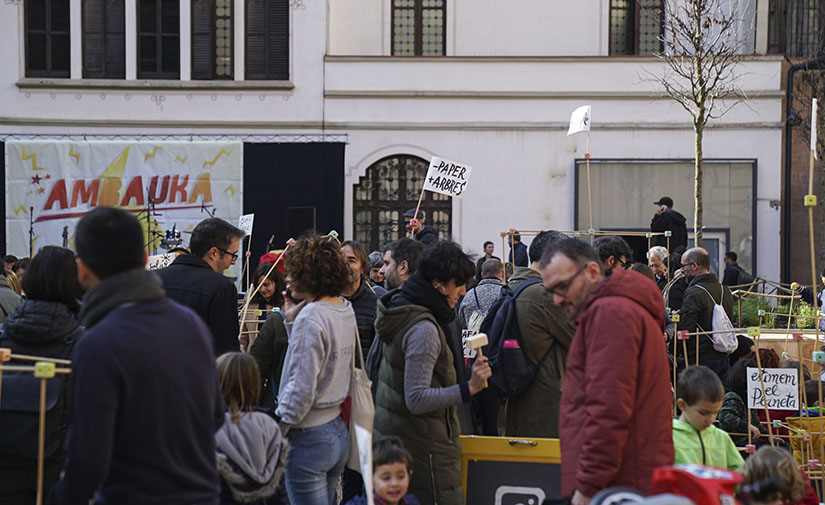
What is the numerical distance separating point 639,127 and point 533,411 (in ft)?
48.6

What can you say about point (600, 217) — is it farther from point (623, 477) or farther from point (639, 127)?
point (623, 477)

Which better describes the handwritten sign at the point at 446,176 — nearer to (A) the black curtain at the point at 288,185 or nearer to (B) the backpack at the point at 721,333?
(B) the backpack at the point at 721,333

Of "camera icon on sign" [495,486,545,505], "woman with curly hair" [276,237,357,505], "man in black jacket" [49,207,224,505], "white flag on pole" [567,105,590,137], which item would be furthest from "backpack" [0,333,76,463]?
"white flag on pole" [567,105,590,137]

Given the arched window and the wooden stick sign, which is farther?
the arched window

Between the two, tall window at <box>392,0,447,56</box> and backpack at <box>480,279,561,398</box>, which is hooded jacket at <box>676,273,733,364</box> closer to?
backpack at <box>480,279,561,398</box>

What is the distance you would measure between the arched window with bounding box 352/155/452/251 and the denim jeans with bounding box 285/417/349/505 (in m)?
15.3

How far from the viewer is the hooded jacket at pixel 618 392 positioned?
11.7ft

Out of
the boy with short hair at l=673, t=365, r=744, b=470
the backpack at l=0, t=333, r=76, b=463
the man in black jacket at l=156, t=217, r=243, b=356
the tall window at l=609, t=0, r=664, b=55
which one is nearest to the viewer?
the backpack at l=0, t=333, r=76, b=463

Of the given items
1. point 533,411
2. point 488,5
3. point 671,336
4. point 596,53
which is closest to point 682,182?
point 596,53

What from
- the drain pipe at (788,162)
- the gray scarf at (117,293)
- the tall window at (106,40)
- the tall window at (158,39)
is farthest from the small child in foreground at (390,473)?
the tall window at (106,40)

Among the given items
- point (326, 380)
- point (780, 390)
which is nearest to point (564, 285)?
point (326, 380)

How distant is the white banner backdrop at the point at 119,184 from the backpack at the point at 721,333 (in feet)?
41.1

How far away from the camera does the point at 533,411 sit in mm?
5828

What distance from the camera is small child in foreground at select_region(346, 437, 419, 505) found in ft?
15.3
